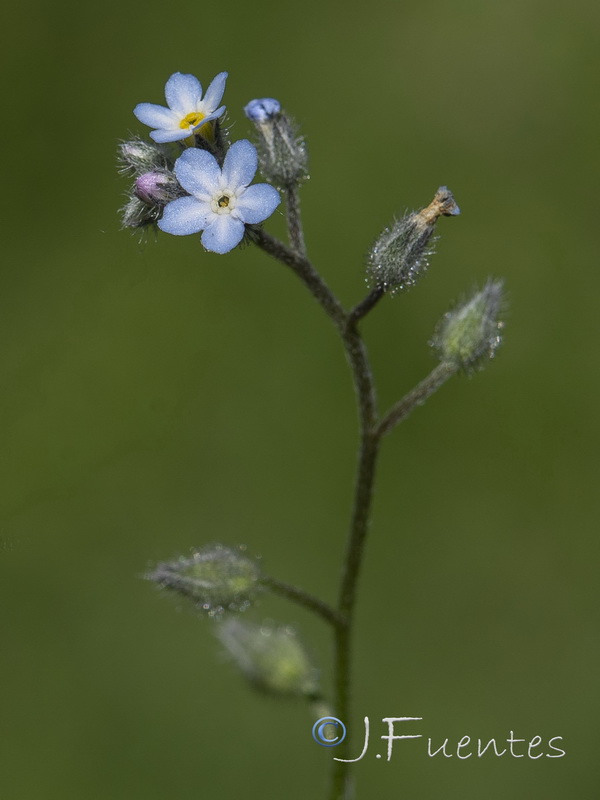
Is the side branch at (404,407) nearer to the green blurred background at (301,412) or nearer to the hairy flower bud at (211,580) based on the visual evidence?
the hairy flower bud at (211,580)

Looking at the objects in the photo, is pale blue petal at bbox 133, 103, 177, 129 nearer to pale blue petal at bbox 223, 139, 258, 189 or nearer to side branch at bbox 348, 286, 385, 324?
pale blue petal at bbox 223, 139, 258, 189

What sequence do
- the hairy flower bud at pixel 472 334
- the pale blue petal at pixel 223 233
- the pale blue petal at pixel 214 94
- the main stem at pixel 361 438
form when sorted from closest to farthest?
the pale blue petal at pixel 223 233 → the pale blue petal at pixel 214 94 → the main stem at pixel 361 438 → the hairy flower bud at pixel 472 334

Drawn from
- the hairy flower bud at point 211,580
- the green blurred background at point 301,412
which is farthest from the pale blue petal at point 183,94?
the green blurred background at point 301,412

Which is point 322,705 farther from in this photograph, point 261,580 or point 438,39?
point 438,39

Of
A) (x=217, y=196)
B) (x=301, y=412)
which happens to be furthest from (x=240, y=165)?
(x=301, y=412)

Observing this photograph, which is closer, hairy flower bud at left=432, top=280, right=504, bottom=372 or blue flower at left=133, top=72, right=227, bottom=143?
blue flower at left=133, top=72, right=227, bottom=143

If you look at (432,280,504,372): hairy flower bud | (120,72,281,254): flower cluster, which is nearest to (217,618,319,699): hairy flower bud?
(432,280,504,372): hairy flower bud

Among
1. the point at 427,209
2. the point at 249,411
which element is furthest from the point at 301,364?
the point at 427,209
